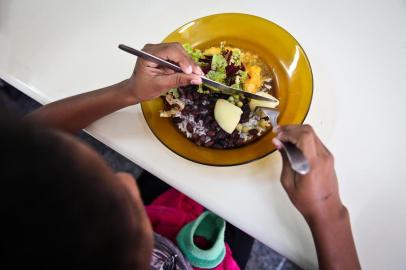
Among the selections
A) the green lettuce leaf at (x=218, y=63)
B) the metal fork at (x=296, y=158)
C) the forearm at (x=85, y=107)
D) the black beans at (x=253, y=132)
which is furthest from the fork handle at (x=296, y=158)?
the forearm at (x=85, y=107)

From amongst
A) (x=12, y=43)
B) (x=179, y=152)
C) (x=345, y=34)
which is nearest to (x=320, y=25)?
(x=345, y=34)

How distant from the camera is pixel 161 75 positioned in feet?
1.96

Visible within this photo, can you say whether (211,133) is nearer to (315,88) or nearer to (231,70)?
(231,70)

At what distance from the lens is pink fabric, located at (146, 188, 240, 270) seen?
70 centimetres

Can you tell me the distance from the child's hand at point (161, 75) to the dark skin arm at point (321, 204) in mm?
192

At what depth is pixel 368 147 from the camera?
23.1 inches

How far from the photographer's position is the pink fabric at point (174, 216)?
700 mm

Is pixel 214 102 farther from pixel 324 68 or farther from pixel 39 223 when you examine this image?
pixel 39 223

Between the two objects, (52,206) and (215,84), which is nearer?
(52,206)

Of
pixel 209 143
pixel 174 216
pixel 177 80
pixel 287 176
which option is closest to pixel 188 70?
pixel 177 80

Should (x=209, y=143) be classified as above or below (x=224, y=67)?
below

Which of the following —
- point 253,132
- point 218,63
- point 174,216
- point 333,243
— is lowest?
point 174,216

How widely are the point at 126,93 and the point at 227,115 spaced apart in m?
0.21

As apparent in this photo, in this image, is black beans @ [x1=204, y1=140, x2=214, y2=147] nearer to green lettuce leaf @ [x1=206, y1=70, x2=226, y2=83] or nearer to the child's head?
green lettuce leaf @ [x1=206, y1=70, x2=226, y2=83]
